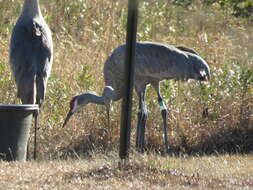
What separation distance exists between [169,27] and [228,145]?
189 inches

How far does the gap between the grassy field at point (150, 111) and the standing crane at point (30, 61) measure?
2.44ft

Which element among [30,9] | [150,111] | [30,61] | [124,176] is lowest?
[124,176]

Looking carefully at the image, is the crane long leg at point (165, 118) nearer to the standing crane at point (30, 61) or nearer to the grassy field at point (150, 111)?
the grassy field at point (150, 111)

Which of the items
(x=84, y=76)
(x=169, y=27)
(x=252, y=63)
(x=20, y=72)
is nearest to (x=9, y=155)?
(x=20, y=72)

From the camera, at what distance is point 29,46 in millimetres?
8391

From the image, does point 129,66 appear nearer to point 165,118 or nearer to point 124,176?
point 124,176

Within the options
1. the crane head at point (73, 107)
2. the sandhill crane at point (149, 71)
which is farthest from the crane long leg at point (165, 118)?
the crane head at point (73, 107)

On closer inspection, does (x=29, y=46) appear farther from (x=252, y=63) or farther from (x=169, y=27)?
(x=169, y=27)

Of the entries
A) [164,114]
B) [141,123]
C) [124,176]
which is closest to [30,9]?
[141,123]

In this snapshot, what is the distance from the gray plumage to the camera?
26.9ft

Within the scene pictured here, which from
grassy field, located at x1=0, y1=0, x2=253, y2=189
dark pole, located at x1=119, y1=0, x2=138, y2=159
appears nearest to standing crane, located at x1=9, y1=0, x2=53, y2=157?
grassy field, located at x1=0, y1=0, x2=253, y2=189

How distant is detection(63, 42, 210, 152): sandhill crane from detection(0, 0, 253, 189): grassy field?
35 cm

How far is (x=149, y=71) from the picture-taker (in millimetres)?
9094

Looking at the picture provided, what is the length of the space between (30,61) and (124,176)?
9.31ft
